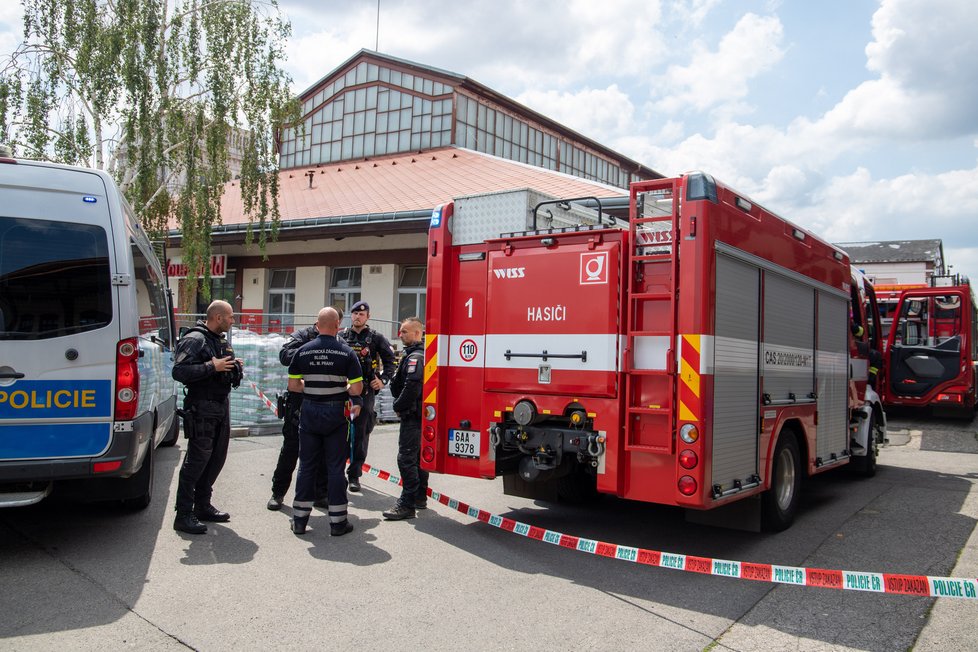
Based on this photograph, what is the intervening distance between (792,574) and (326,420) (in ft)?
11.8

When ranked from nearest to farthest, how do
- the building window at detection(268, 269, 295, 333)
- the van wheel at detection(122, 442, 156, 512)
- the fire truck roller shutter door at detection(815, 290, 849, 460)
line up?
the van wheel at detection(122, 442, 156, 512), the fire truck roller shutter door at detection(815, 290, 849, 460), the building window at detection(268, 269, 295, 333)

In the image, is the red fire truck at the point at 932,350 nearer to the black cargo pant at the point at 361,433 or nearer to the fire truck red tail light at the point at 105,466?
the black cargo pant at the point at 361,433

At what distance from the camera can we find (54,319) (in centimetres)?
510

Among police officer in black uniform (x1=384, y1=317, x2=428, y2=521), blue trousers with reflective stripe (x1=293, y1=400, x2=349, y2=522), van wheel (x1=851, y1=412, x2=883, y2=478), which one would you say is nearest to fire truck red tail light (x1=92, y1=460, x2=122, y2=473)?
blue trousers with reflective stripe (x1=293, y1=400, x2=349, y2=522)

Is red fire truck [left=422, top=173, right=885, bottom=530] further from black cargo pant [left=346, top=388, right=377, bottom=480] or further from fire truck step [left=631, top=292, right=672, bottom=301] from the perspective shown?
black cargo pant [left=346, top=388, right=377, bottom=480]

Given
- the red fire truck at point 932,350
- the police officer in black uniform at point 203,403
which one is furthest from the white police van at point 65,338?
the red fire truck at point 932,350

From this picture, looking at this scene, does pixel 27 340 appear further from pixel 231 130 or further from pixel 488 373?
pixel 231 130

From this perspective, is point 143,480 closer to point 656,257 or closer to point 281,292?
point 656,257

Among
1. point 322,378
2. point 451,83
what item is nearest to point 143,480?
point 322,378

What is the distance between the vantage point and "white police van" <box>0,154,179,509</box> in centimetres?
499

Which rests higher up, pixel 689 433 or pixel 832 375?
pixel 832 375

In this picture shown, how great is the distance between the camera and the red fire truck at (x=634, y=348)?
5.24 m

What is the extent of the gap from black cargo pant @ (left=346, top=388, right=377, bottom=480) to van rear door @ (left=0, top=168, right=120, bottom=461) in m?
2.94

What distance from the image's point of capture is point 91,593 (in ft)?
14.9
